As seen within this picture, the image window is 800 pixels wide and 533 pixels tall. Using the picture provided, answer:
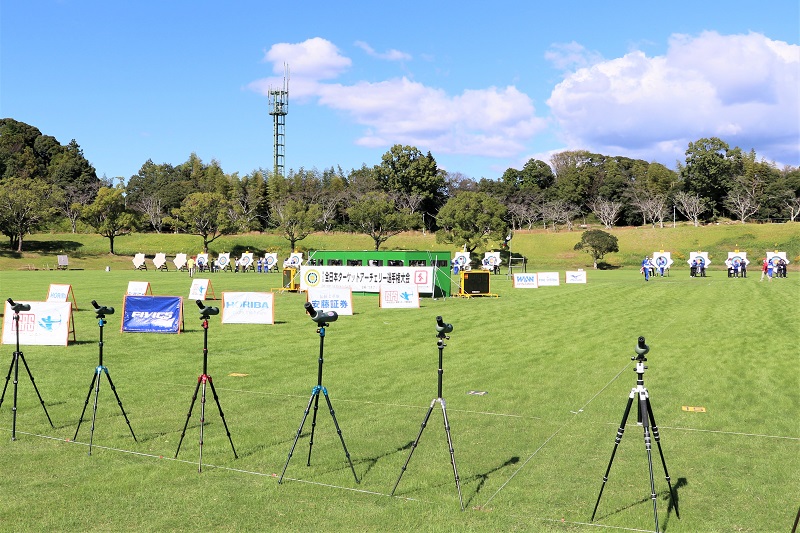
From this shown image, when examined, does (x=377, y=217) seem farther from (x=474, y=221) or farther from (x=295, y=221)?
(x=474, y=221)

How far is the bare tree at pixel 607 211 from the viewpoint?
371ft

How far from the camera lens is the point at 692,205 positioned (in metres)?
110

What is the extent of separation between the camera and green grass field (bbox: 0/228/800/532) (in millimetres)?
7738

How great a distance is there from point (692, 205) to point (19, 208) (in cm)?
9436

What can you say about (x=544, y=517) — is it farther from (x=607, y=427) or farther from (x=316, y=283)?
(x=316, y=283)

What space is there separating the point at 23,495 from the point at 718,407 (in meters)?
11.2

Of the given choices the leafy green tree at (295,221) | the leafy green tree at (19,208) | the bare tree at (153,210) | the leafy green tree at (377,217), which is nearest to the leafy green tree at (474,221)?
the leafy green tree at (377,217)

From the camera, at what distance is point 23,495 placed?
8.09 m

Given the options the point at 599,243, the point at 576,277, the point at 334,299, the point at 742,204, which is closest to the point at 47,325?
the point at 334,299

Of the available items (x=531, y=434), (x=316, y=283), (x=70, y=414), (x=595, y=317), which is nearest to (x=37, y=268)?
(x=316, y=283)

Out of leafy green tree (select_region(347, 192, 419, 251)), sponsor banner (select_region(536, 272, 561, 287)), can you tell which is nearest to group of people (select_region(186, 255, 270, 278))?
leafy green tree (select_region(347, 192, 419, 251))

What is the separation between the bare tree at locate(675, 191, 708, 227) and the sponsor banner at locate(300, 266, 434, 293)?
82.8 metres

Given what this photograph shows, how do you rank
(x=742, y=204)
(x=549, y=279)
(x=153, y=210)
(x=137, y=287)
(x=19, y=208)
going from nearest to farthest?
(x=137, y=287), (x=549, y=279), (x=19, y=208), (x=742, y=204), (x=153, y=210)

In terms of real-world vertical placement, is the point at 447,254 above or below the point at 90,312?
above
